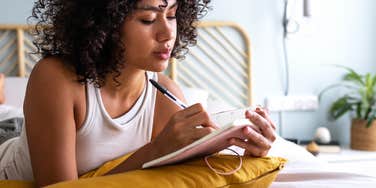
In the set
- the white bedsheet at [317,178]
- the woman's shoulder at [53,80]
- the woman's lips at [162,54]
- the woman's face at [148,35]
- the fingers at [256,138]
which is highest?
the woman's face at [148,35]

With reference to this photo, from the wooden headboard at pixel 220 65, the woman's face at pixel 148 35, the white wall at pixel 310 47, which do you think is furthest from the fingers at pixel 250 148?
the white wall at pixel 310 47

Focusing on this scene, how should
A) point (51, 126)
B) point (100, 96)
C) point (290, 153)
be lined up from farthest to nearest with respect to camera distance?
point (290, 153)
point (100, 96)
point (51, 126)

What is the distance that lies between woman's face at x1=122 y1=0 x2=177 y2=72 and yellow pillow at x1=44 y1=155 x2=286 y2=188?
0.86 feet

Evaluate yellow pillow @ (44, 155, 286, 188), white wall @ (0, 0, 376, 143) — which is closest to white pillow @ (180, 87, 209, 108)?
white wall @ (0, 0, 376, 143)

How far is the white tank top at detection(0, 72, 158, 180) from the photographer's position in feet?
3.42

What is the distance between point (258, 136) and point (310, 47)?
1.86 metres

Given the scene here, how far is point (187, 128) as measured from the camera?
0.87m

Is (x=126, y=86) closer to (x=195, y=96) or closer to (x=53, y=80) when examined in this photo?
(x=53, y=80)

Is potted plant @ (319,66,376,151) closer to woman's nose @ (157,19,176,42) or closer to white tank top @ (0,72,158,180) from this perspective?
white tank top @ (0,72,158,180)

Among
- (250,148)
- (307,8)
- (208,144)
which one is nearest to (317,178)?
(250,148)

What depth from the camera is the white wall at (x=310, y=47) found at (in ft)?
8.34

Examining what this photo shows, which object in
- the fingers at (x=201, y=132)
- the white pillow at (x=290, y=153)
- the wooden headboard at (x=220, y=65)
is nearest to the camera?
the fingers at (x=201, y=132)

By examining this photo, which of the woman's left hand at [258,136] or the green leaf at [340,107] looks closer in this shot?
the woman's left hand at [258,136]

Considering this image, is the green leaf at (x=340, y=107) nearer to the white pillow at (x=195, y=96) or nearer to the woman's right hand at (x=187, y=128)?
the white pillow at (x=195, y=96)
